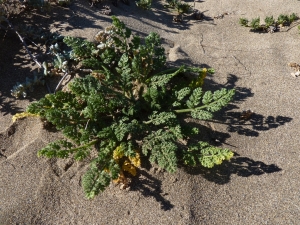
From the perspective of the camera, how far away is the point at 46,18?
4.32 meters

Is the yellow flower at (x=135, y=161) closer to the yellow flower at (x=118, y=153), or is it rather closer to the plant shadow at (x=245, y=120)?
the yellow flower at (x=118, y=153)

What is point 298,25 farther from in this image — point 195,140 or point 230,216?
point 230,216

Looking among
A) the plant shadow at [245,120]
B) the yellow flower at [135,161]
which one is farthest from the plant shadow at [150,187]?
the plant shadow at [245,120]

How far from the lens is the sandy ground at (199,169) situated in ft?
9.02

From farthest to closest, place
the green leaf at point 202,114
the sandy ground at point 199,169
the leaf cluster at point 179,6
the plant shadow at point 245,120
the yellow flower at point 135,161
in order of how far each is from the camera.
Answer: the leaf cluster at point 179,6 → the plant shadow at point 245,120 → the green leaf at point 202,114 → the yellow flower at point 135,161 → the sandy ground at point 199,169

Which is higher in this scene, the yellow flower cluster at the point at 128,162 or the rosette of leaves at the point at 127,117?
Result: the rosette of leaves at the point at 127,117

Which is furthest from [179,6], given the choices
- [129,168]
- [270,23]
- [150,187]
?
[150,187]

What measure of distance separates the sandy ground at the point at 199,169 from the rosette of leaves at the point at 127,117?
0.24 meters

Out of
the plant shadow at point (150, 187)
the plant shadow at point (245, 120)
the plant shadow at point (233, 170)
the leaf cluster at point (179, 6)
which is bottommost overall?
the plant shadow at point (150, 187)

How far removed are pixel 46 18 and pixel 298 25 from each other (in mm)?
3723

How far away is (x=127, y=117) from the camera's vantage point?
3.21 m

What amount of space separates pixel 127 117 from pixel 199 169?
898 millimetres

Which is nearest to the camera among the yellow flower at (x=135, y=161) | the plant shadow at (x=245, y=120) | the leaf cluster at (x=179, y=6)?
the yellow flower at (x=135, y=161)

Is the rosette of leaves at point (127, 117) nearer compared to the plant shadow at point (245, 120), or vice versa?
the rosette of leaves at point (127, 117)
